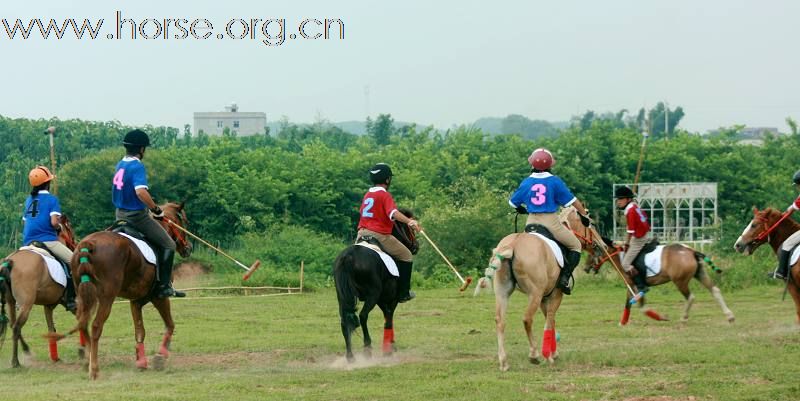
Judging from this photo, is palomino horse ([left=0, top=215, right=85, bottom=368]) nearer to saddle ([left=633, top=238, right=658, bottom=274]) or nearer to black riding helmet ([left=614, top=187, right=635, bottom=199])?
black riding helmet ([left=614, top=187, right=635, bottom=199])

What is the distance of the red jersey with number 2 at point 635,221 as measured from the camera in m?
19.4

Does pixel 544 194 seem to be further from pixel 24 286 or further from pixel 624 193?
pixel 24 286

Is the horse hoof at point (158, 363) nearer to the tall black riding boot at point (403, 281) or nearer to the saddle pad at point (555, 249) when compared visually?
the tall black riding boot at point (403, 281)

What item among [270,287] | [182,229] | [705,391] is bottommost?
[270,287]

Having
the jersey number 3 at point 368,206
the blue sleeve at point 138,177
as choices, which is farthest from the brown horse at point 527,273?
the blue sleeve at point 138,177

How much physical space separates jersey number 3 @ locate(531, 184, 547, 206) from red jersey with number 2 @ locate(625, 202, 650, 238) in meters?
5.47

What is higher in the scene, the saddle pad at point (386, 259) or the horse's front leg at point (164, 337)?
the saddle pad at point (386, 259)

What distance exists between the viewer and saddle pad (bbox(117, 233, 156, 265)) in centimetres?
1420

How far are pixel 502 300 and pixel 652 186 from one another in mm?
39289

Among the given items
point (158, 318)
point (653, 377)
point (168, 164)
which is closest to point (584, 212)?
point (653, 377)

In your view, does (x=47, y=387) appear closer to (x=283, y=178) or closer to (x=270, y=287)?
(x=270, y=287)

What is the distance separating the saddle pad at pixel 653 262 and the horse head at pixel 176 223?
7.95 meters

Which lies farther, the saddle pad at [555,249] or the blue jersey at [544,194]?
the blue jersey at [544,194]

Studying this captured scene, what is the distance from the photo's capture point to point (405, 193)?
49.2m
